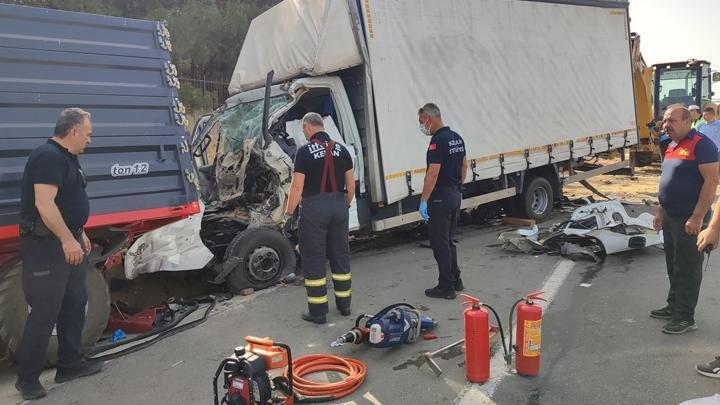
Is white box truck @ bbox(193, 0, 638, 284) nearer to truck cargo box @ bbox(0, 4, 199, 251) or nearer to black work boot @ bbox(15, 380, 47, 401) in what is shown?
truck cargo box @ bbox(0, 4, 199, 251)

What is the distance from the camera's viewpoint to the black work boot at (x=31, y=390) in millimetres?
3318

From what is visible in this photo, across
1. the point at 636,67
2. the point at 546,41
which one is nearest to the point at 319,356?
the point at 546,41

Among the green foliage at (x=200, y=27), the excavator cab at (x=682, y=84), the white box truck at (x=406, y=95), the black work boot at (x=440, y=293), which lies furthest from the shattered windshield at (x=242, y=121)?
the excavator cab at (x=682, y=84)

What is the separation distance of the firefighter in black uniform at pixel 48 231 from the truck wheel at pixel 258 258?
6.02ft

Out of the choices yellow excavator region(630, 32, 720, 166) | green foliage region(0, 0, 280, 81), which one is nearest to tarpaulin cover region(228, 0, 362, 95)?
green foliage region(0, 0, 280, 81)

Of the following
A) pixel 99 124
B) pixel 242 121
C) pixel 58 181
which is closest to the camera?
pixel 58 181

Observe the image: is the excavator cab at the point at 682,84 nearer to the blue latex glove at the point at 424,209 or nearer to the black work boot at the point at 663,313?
the black work boot at the point at 663,313

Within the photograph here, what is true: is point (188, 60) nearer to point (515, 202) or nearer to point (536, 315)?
point (515, 202)

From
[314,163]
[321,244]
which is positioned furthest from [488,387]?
[314,163]

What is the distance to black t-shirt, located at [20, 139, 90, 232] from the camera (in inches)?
126

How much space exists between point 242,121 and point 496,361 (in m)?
4.28

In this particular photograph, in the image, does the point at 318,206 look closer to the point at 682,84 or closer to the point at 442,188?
the point at 442,188

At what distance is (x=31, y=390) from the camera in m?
3.34

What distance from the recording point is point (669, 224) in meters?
4.00
